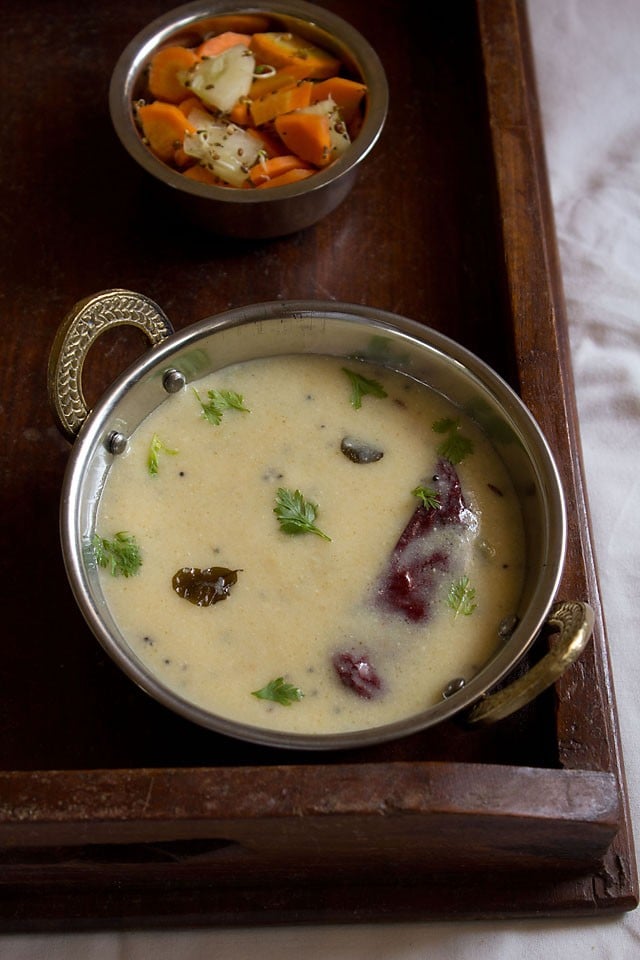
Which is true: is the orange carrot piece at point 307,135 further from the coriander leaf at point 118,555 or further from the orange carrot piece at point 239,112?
the coriander leaf at point 118,555

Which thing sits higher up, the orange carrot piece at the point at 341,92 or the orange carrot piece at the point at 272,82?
the orange carrot piece at the point at 341,92

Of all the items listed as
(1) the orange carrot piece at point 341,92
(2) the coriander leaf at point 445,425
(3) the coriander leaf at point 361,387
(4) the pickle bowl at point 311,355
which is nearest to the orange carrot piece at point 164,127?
(1) the orange carrot piece at point 341,92

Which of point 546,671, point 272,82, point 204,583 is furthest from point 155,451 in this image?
point 272,82

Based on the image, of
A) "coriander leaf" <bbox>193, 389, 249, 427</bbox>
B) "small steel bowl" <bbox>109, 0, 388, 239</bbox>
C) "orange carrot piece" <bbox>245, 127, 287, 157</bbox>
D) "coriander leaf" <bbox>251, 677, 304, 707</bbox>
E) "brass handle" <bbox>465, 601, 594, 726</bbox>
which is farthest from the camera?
"orange carrot piece" <bbox>245, 127, 287, 157</bbox>

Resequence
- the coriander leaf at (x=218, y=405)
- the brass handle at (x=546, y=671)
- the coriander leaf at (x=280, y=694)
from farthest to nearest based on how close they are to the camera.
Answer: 1. the coriander leaf at (x=218, y=405)
2. the coriander leaf at (x=280, y=694)
3. the brass handle at (x=546, y=671)

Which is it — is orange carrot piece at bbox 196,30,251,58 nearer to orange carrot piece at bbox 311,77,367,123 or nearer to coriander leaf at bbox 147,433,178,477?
orange carrot piece at bbox 311,77,367,123

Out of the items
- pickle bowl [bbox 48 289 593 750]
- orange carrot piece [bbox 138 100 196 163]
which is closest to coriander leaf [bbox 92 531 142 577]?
pickle bowl [bbox 48 289 593 750]
